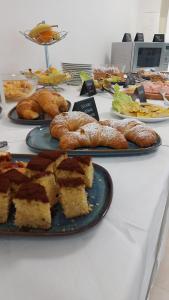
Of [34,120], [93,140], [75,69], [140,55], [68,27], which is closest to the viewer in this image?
[93,140]

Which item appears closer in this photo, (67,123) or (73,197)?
(73,197)

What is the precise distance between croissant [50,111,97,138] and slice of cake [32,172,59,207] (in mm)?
310

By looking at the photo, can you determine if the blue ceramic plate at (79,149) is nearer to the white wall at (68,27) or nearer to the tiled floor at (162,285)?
the tiled floor at (162,285)

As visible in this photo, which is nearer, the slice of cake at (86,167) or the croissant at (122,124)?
the slice of cake at (86,167)

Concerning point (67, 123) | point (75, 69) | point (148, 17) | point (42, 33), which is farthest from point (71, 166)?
point (148, 17)

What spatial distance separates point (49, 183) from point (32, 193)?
0.06 m

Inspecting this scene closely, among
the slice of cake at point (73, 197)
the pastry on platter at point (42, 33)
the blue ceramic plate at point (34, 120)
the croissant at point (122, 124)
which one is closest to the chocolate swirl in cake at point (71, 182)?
→ the slice of cake at point (73, 197)

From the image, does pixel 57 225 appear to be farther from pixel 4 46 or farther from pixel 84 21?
pixel 84 21

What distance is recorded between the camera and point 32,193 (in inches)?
15.2

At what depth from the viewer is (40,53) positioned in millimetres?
1877

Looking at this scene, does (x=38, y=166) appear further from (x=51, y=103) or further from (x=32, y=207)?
(x=51, y=103)

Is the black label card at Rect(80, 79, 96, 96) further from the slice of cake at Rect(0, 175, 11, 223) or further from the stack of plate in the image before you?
the slice of cake at Rect(0, 175, 11, 223)

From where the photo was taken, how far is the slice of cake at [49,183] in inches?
16.8

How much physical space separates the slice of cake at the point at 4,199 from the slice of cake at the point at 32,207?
0.9 inches
